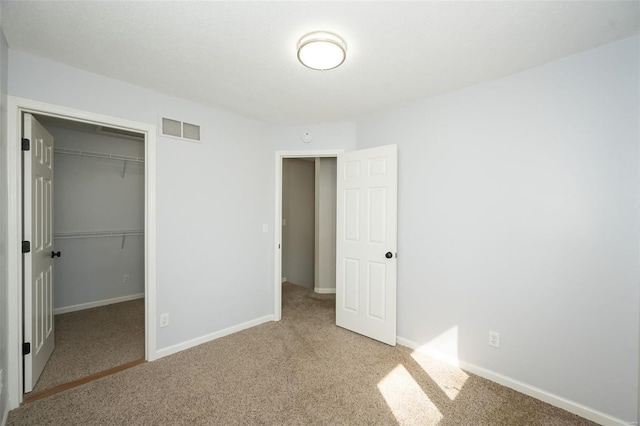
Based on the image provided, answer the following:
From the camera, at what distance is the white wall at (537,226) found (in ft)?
5.80

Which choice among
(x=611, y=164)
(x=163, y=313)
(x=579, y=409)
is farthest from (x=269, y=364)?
(x=611, y=164)

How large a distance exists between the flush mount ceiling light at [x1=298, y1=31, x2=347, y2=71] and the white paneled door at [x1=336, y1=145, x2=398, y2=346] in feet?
4.03

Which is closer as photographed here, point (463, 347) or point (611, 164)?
point (611, 164)

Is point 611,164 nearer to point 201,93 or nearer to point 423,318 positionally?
point 423,318

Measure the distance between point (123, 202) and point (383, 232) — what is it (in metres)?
3.76

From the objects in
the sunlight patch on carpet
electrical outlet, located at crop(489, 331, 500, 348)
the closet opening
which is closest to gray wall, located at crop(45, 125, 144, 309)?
the closet opening

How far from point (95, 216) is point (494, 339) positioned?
4.90 metres

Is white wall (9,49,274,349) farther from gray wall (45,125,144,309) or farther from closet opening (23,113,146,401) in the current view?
gray wall (45,125,144,309)

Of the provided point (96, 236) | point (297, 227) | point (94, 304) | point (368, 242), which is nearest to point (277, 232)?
point (368, 242)

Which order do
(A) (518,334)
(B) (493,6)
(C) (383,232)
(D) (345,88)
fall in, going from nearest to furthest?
(B) (493,6)
(A) (518,334)
(D) (345,88)
(C) (383,232)

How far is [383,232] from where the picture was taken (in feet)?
9.61

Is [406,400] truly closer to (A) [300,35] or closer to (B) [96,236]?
(A) [300,35]

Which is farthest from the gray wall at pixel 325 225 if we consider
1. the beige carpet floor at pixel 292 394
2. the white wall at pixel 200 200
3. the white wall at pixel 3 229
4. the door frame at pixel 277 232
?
the white wall at pixel 3 229

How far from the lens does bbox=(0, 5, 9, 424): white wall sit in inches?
68.9
